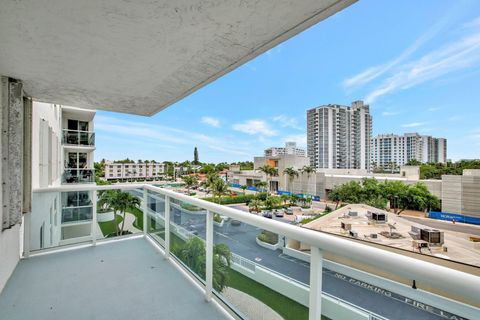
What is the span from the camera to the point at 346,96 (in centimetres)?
7569

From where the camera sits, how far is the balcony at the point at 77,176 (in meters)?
8.16

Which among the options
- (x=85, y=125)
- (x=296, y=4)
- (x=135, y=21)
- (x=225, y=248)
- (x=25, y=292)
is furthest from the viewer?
(x=85, y=125)

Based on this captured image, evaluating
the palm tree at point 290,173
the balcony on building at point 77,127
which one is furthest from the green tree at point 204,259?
the palm tree at point 290,173

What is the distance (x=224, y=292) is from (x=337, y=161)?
61644 mm

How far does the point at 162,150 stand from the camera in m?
58.8

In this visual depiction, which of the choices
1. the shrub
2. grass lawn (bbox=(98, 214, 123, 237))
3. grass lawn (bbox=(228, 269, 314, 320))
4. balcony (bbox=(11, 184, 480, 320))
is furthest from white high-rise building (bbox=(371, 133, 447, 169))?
the shrub

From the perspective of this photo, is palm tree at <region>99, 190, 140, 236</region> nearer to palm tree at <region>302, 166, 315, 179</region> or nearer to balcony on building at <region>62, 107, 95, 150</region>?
balcony on building at <region>62, 107, 95, 150</region>

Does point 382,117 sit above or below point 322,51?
below

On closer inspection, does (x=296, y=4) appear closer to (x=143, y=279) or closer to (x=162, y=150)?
(x=143, y=279)

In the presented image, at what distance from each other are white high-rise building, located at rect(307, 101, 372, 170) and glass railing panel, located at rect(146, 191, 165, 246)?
190 ft

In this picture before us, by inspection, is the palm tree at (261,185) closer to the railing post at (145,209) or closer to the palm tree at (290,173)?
the palm tree at (290,173)

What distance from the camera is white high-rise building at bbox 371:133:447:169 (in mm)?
63241

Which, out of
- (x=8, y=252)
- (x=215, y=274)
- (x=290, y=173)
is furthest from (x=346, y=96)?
(x=8, y=252)

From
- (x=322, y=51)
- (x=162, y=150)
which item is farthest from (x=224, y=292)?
(x=162, y=150)
